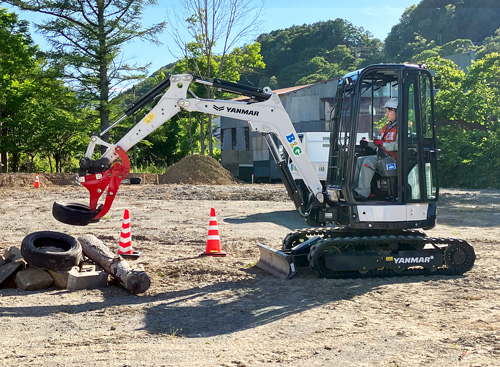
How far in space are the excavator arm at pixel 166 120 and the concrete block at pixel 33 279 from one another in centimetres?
87

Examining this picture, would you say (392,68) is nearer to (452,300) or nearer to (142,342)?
(452,300)

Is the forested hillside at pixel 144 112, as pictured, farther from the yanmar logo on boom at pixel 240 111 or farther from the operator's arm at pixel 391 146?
the yanmar logo on boom at pixel 240 111

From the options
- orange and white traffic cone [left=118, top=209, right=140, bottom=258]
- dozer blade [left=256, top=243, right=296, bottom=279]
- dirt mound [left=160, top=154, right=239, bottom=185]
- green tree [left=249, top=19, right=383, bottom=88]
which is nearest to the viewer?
dozer blade [left=256, top=243, right=296, bottom=279]

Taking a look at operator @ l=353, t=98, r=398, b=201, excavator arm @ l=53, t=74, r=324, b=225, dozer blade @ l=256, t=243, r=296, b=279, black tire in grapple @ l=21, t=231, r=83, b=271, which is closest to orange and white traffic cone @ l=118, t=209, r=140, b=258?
black tire in grapple @ l=21, t=231, r=83, b=271

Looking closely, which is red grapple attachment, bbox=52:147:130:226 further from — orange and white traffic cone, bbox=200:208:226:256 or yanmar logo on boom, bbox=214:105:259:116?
orange and white traffic cone, bbox=200:208:226:256

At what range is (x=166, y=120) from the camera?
8.88 metres

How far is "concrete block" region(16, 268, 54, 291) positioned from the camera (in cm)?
839

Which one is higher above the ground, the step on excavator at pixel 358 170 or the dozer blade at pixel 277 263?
the step on excavator at pixel 358 170

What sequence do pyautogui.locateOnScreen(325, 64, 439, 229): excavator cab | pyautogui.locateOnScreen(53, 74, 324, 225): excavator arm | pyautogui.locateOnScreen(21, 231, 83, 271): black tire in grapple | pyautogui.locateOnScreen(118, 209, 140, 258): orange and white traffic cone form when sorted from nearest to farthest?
pyautogui.locateOnScreen(21, 231, 83, 271): black tire in grapple < pyautogui.locateOnScreen(53, 74, 324, 225): excavator arm < pyautogui.locateOnScreen(325, 64, 439, 229): excavator cab < pyautogui.locateOnScreen(118, 209, 140, 258): orange and white traffic cone

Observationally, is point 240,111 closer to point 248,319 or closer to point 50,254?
point 248,319

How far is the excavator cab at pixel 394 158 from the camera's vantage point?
28.9 ft

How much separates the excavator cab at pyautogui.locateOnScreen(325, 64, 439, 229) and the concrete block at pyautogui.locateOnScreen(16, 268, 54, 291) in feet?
14.5

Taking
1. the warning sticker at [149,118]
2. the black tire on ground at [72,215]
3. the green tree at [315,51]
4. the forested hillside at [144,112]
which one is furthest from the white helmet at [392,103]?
the green tree at [315,51]

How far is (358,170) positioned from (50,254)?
476 centimetres
